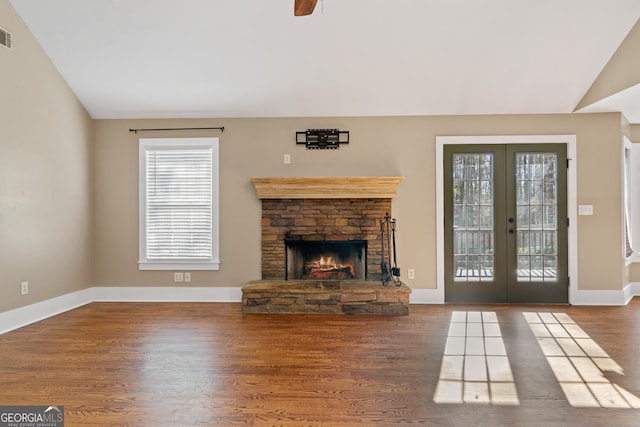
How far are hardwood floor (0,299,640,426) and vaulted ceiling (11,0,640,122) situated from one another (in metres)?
2.65

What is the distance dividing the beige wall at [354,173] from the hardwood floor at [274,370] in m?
0.84

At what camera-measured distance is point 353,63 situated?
15.0 ft

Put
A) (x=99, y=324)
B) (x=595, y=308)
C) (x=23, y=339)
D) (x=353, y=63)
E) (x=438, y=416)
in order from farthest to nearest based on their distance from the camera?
(x=595, y=308), (x=353, y=63), (x=99, y=324), (x=23, y=339), (x=438, y=416)

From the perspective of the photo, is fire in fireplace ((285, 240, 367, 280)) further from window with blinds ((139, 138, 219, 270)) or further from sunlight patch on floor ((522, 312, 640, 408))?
sunlight patch on floor ((522, 312, 640, 408))

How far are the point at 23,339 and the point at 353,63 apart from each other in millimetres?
4348

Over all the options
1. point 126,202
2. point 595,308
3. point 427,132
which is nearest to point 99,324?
point 126,202

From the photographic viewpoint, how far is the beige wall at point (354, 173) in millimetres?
5133

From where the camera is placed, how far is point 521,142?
5.20 meters

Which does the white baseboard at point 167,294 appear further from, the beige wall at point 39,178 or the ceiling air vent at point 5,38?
the ceiling air vent at point 5,38

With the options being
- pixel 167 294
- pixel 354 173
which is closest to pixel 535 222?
pixel 354 173

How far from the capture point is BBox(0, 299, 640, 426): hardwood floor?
2289 mm

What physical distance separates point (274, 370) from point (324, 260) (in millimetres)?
2583

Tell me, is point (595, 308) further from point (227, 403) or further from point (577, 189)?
point (227, 403)

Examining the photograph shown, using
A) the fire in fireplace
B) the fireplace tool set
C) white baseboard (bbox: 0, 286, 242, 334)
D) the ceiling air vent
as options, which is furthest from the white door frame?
the ceiling air vent
